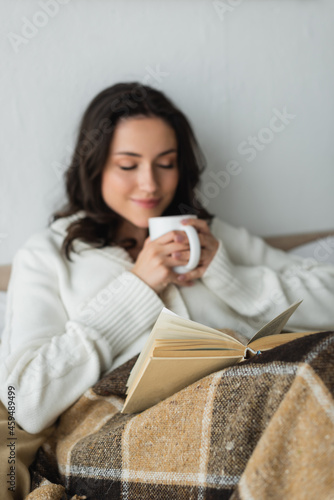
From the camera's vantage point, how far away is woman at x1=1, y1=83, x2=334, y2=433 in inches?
35.8

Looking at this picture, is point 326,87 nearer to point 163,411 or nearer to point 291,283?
point 291,283

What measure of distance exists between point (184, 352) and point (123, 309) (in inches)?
15.9

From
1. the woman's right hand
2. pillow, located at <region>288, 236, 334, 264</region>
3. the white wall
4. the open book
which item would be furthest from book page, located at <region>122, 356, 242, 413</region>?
pillow, located at <region>288, 236, 334, 264</region>

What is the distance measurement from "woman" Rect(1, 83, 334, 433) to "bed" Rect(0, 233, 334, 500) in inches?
6.5

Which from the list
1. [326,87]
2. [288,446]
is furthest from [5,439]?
[326,87]

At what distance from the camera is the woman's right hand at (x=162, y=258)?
3.32ft

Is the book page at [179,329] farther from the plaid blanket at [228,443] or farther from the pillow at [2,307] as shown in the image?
the pillow at [2,307]

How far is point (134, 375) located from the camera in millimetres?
735

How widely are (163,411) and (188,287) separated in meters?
0.49

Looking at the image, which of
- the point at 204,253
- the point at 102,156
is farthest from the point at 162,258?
the point at 102,156

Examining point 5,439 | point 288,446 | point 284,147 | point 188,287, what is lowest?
point 5,439

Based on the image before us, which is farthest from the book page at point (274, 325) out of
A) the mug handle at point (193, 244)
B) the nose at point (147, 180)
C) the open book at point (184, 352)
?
the nose at point (147, 180)

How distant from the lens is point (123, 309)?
1.01 metres

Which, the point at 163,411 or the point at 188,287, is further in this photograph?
the point at 188,287
